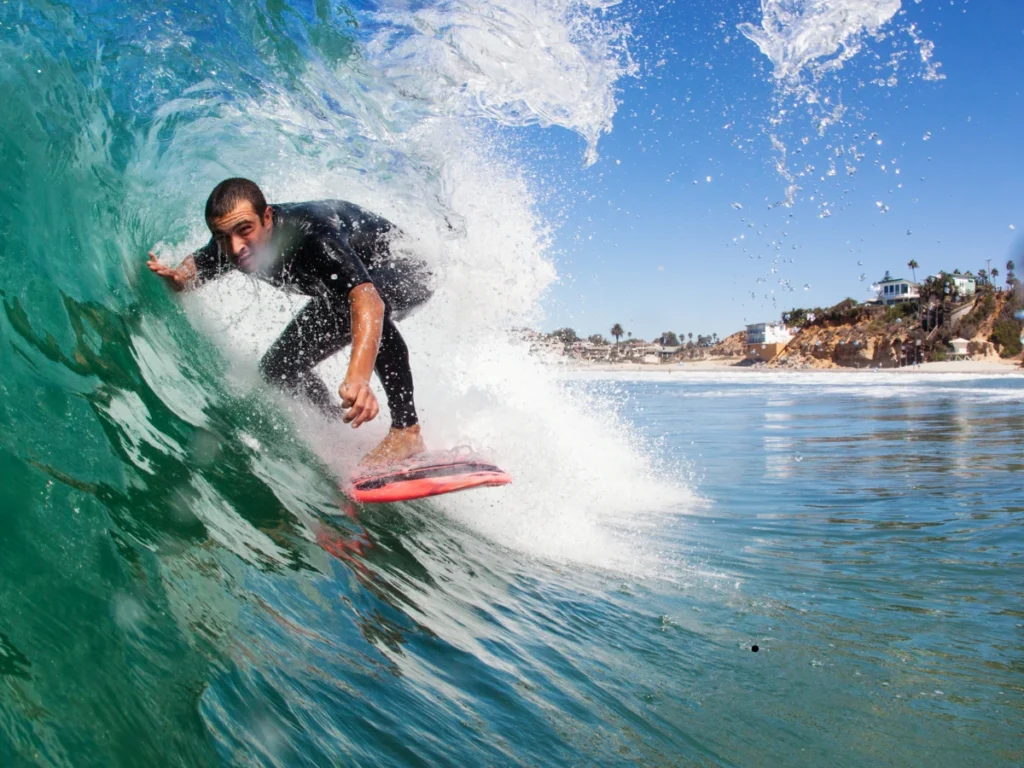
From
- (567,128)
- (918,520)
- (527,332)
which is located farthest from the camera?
(527,332)

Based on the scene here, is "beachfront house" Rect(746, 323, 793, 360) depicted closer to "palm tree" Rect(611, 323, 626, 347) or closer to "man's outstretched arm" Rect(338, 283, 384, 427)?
"palm tree" Rect(611, 323, 626, 347)

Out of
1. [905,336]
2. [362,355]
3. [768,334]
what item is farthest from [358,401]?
[768,334]

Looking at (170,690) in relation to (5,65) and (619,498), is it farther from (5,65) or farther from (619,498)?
(619,498)

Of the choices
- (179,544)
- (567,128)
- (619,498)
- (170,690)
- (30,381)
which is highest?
(567,128)

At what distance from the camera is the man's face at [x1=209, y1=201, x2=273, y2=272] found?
3449mm

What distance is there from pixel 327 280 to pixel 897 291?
118606mm

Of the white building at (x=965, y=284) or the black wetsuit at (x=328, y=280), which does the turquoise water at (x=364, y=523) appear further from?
the white building at (x=965, y=284)

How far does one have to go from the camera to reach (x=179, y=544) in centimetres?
235

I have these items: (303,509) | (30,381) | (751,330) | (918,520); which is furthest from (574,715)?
(751,330)

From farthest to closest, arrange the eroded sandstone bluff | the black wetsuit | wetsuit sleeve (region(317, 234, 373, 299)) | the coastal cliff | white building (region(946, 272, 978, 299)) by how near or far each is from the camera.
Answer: white building (region(946, 272, 978, 299)), the eroded sandstone bluff, the coastal cliff, the black wetsuit, wetsuit sleeve (region(317, 234, 373, 299))

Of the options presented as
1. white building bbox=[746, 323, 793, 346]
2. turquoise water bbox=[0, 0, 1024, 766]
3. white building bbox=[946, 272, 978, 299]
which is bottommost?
turquoise water bbox=[0, 0, 1024, 766]


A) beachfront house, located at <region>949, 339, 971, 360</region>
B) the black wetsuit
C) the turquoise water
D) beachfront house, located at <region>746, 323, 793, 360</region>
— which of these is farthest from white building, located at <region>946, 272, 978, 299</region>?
the black wetsuit

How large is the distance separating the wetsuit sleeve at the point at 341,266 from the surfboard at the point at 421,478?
0.90m

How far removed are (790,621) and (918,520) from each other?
2.55 m
